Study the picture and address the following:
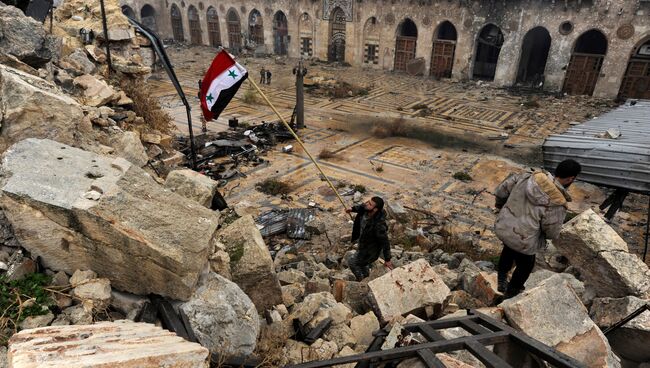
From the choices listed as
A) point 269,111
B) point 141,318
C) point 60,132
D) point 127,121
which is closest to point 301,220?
point 127,121

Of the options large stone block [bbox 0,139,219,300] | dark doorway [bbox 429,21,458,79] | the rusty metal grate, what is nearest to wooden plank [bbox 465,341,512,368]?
the rusty metal grate

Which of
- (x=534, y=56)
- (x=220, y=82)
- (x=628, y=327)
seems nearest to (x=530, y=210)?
(x=628, y=327)

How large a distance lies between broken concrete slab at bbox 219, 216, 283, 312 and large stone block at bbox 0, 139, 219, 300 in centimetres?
91

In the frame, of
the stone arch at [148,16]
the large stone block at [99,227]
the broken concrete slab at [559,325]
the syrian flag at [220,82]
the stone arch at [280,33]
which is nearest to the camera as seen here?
the large stone block at [99,227]

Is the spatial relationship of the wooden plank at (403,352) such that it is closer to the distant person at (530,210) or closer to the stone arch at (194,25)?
the distant person at (530,210)

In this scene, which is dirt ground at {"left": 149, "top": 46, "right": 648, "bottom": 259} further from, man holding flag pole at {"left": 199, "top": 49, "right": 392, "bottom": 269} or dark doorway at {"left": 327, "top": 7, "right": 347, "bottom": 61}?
dark doorway at {"left": 327, "top": 7, "right": 347, "bottom": 61}

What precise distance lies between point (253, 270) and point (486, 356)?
7.76ft

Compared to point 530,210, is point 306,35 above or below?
above

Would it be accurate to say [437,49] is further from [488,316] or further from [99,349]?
[99,349]

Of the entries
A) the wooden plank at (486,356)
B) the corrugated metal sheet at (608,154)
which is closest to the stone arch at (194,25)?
the corrugated metal sheet at (608,154)

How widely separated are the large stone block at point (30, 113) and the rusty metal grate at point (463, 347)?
3.57 meters

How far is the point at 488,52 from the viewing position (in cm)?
2503

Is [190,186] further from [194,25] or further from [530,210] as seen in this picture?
[194,25]

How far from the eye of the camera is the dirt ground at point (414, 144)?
9.45 metres
